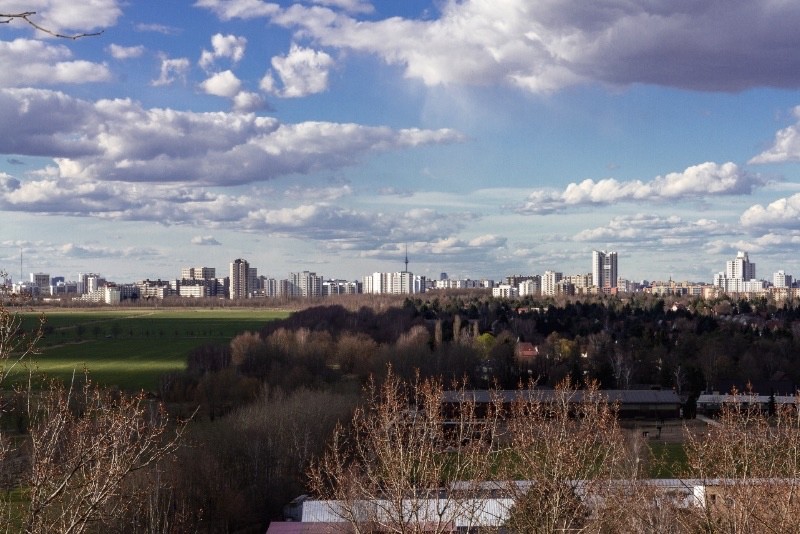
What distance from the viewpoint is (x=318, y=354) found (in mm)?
62188

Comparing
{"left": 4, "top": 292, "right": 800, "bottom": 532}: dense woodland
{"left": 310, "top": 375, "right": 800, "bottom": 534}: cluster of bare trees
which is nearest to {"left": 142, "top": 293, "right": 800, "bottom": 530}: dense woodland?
{"left": 4, "top": 292, "right": 800, "bottom": 532}: dense woodland

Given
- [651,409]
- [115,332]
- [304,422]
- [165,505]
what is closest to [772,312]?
[651,409]

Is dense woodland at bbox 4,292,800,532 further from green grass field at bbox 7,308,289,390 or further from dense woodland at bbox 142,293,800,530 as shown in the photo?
green grass field at bbox 7,308,289,390

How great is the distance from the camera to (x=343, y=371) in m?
63.2

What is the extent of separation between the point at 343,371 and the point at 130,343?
42241mm

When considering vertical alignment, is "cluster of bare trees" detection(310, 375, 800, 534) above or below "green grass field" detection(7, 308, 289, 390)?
above

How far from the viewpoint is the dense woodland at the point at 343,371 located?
25656mm

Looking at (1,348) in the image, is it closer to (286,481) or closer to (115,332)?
(286,481)

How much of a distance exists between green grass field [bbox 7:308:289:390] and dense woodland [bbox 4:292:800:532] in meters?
6.98

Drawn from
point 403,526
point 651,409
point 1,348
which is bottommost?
point 651,409

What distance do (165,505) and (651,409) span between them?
37.2m

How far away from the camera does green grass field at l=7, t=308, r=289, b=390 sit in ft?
214

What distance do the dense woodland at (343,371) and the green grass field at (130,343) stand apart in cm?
698

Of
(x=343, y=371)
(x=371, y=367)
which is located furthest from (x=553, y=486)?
(x=343, y=371)
